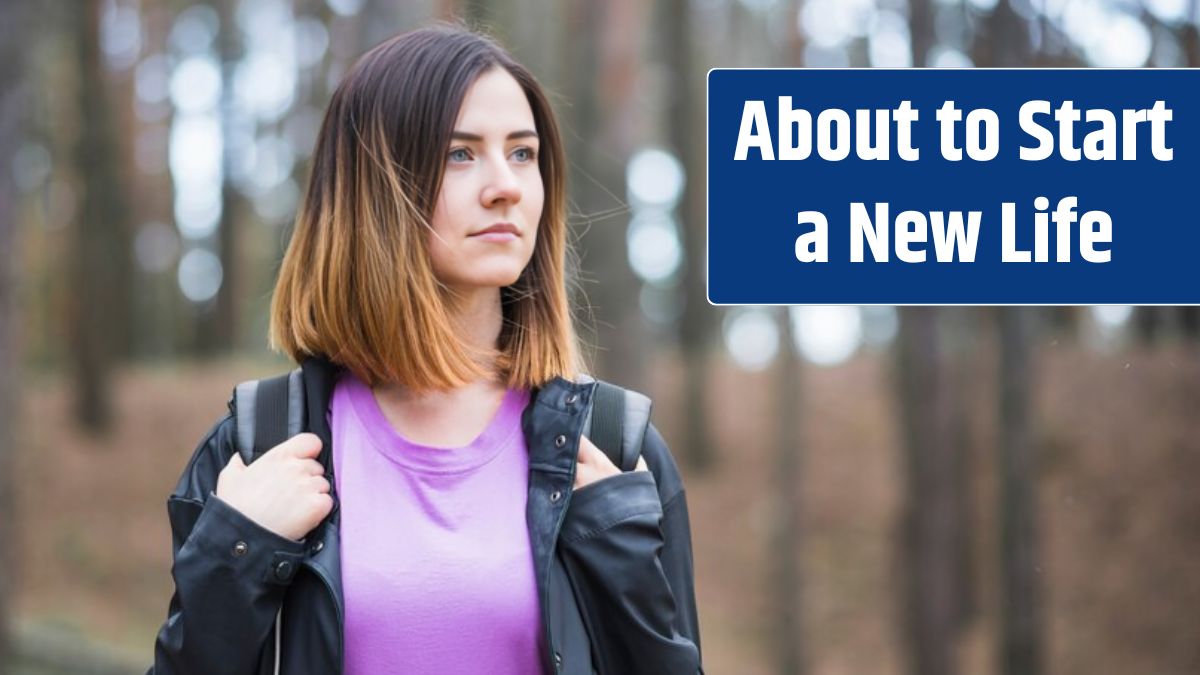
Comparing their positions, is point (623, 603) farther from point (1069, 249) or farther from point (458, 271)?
point (1069, 249)

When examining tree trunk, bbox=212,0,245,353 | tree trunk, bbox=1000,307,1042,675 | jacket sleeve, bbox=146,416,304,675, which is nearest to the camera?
jacket sleeve, bbox=146,416,304,675

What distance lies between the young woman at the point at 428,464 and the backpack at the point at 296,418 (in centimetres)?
3

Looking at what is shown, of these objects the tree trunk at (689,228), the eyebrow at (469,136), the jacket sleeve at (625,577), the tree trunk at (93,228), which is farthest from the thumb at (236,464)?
the tree trunk at (689,228)

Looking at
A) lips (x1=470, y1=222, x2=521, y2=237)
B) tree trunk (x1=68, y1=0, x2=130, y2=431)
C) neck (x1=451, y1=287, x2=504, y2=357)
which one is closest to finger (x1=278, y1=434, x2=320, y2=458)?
neck (x1=451, y1=287, x2=504, y2=357)

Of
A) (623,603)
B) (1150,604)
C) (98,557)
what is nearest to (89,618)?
(98,557)

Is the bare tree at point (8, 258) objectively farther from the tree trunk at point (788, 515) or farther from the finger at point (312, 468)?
the finger at point (312, 468)

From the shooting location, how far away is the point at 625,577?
2404 millimetres

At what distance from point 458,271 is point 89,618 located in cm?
1511

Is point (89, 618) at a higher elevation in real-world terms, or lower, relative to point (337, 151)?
lower

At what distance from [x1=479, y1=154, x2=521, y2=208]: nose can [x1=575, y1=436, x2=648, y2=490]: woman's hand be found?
469 mm

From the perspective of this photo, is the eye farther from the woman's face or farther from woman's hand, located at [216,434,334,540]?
woman's hand, located at [216,434,334,540]

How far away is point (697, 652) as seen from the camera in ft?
8.13

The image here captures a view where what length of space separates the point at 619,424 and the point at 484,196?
498 millimetres

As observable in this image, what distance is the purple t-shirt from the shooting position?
233 centimetres
